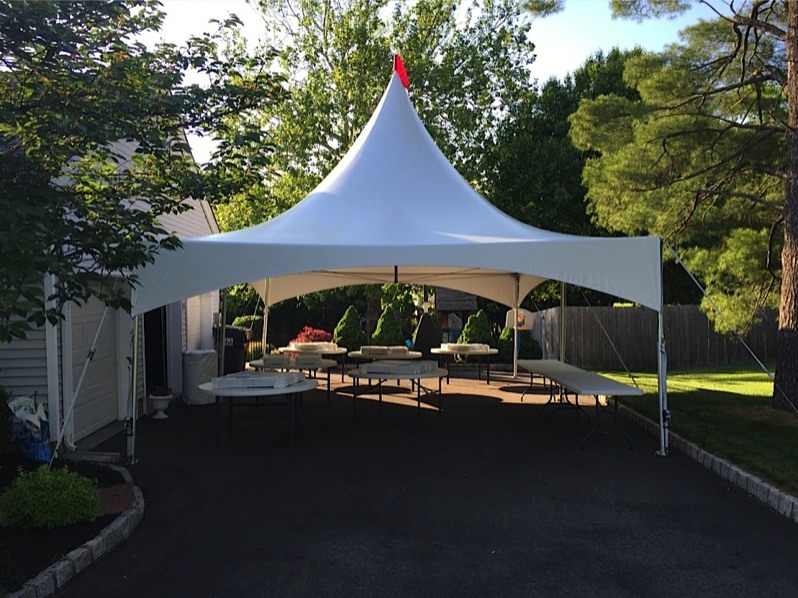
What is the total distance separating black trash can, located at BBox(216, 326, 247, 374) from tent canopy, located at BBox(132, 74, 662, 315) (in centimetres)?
427

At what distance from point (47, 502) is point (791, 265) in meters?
7.73

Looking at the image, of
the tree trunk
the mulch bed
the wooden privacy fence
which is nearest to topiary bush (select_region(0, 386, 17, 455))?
the mulch bed

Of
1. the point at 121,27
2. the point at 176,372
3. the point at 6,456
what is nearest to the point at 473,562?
the point at 121,27

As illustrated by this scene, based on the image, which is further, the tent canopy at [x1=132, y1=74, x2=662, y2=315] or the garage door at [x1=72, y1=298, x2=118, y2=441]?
the garage door at [x1=72, y1=298, x2=118, y2=441]

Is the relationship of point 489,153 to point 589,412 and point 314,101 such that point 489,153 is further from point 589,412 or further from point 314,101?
point 589,412

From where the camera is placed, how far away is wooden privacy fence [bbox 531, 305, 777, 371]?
1599cm

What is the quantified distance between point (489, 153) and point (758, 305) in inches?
450

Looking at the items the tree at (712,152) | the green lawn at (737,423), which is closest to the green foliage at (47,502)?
the green lawn at (737,423)

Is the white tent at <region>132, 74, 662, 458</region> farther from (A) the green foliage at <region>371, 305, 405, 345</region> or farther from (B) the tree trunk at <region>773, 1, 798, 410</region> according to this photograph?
(A) the green foliage at <region>371, 305, 405, 345</region>

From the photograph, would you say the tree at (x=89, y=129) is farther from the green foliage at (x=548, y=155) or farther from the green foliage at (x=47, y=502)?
the green foliage at (x=548, y=155)

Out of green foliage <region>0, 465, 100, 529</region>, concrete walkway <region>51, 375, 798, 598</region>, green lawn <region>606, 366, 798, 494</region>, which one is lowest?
concrete walkway <region>51, 375, 798, 598</region>

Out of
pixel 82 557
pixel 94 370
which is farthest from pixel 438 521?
pixel 94 370

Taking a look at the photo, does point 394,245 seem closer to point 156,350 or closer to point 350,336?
point 156,350

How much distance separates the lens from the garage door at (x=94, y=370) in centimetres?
761
